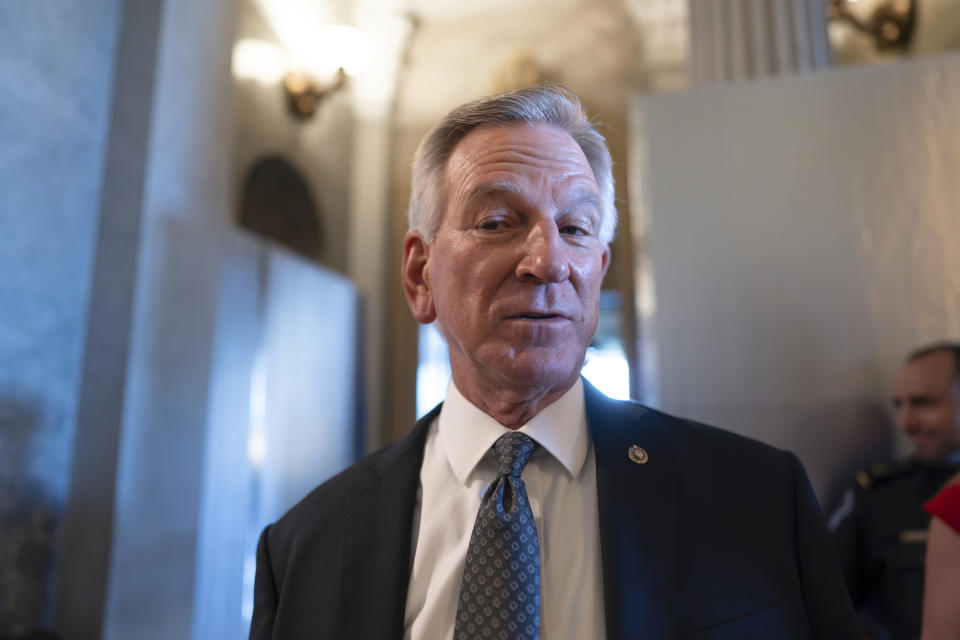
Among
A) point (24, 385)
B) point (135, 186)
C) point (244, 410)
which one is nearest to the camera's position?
point (24, 385)

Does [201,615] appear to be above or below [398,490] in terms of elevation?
below

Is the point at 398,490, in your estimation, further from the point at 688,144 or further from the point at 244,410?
the point at 244,410

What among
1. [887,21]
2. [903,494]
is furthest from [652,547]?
[887,21]

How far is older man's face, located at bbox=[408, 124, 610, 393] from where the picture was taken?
114 centimetres

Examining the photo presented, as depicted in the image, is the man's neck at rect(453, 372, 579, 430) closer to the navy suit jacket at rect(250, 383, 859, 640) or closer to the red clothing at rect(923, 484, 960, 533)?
the navy suit jacket at rect(250, 383, 859, 640)

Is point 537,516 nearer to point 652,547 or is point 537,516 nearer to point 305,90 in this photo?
point 652,547

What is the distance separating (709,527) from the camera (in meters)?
1.09

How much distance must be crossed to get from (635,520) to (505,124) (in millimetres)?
714

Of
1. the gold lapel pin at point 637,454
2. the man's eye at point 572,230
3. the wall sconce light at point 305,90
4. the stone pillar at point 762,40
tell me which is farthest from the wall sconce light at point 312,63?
the gold lapel pin at point 637,454

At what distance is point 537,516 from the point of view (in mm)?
1130

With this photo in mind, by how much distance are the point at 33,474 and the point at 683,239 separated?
265 cm

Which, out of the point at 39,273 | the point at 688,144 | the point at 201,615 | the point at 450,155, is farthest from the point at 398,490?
the point at 201,615

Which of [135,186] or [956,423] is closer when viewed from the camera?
[956,423]

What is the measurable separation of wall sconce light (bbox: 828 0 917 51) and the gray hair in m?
3.97
